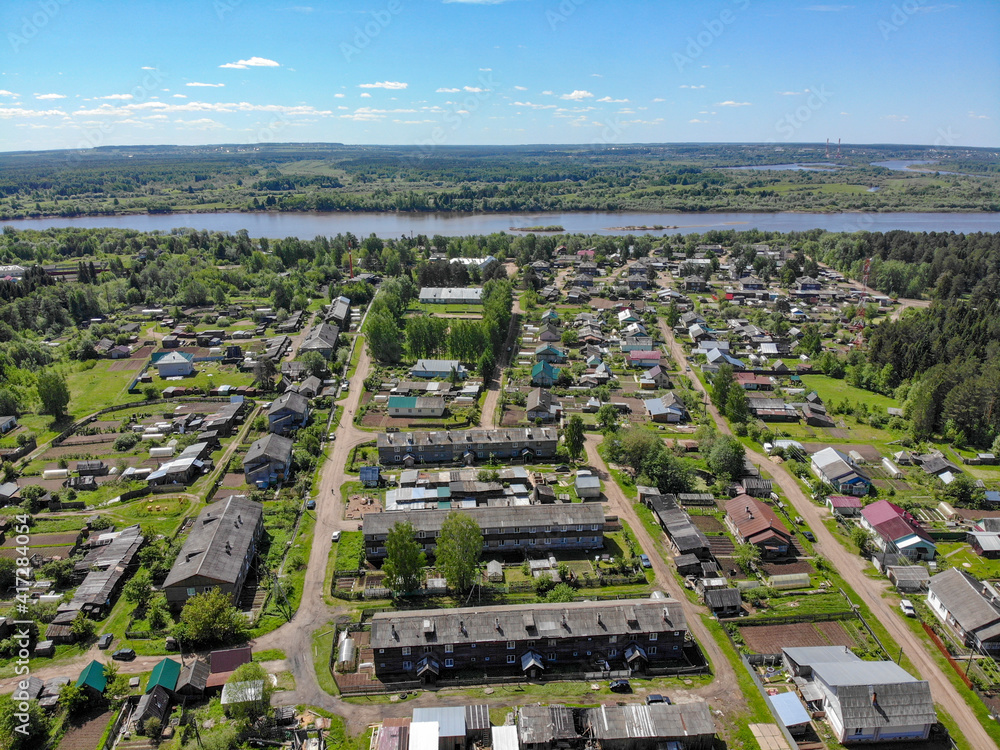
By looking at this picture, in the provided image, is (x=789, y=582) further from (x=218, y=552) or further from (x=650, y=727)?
(x=218, y=552)

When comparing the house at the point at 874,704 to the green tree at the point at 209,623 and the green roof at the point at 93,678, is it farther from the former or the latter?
the green roof at the point at 93,678

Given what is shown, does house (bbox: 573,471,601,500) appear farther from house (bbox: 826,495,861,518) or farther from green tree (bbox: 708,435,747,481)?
house (bbox: 826,495,861,518)

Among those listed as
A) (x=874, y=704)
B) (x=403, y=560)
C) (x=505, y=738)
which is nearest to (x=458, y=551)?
(x=403, y=560)

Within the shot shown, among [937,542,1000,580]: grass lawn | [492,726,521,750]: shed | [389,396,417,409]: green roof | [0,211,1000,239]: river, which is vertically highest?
[0,211,1000,239]: river

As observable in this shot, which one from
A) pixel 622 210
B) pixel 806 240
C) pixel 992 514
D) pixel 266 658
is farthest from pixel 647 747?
pixel 622 210

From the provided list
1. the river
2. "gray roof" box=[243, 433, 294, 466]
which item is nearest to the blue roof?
"gray roof" box=[243, 433, 294, 466]

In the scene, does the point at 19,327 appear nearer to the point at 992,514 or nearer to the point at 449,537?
the point at 449,537
